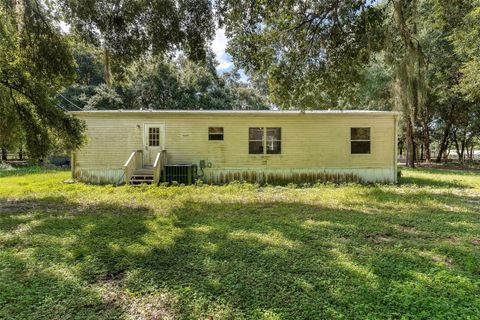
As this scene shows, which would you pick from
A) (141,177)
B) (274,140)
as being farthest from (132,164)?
(274,140)

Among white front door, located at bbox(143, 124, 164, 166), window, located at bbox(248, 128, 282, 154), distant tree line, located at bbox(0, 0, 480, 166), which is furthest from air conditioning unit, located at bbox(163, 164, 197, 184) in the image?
distant tree line, located at bbox(0, 0, 480, 166)

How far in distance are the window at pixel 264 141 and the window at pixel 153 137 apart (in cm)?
321

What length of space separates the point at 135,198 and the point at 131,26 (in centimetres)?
391

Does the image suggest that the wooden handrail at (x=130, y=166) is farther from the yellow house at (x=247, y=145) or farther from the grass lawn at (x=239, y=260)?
the grass lawn at (x=239, y=260)

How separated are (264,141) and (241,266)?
7843 millimetres

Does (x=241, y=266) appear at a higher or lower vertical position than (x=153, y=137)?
lower

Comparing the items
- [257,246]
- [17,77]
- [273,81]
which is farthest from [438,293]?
[17,77]

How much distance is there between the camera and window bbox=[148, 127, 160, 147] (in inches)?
429

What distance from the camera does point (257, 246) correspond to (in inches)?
164

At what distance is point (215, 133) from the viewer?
11.0 m

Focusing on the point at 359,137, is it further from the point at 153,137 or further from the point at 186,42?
the point at 153,137

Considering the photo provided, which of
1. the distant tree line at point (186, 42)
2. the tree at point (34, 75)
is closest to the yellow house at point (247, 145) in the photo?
the distant tree line at point (186, 42)

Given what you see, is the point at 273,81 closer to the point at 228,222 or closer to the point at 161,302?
the point at 228,222

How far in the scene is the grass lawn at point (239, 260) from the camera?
266 cm
